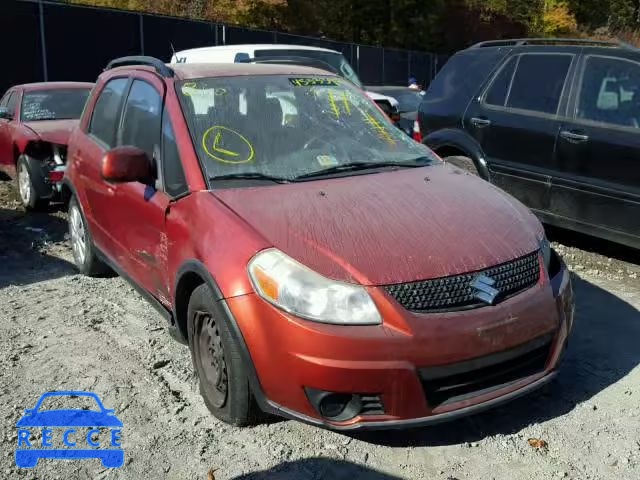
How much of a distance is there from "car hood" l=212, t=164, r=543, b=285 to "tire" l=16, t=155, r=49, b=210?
5.23 m

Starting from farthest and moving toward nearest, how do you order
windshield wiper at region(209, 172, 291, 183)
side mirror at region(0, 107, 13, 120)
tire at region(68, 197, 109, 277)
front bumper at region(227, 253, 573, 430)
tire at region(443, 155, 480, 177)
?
side mirror at region(0, 107, 13, 120), tire at region(443, 155, 480, 177), tire at region(68, 197, 109, 277), windshield wiper at region(209, 172, 291, 183), front bumper at region(227, 253, 573, 430)

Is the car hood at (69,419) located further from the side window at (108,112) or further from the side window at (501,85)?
the side window at (501,85)

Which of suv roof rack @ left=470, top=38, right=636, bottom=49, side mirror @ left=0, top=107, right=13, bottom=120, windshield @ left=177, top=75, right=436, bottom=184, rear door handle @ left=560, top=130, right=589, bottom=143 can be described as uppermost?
suv roof rack @ left=470, top=38, right=636, bottom=49

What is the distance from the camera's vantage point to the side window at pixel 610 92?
5.29m

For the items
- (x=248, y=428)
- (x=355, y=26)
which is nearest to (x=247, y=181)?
(x=248, y=428)

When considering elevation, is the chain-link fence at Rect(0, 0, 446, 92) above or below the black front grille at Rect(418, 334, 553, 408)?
above

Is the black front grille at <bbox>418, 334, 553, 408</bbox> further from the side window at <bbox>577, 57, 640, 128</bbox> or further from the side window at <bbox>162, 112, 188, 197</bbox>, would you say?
the side window at <bbox>577, 57, 640, 128</bbox>

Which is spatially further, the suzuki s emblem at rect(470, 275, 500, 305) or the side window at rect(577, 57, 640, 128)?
the side window at rect(577, 57, 640, 128)

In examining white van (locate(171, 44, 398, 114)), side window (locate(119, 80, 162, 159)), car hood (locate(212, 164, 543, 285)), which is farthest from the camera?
white van (locate(171, 44, 398, 114))

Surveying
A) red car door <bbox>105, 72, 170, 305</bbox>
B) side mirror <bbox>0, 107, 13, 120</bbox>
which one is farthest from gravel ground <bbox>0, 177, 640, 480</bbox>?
side mirror <bbox>0, 107, 13, 120</bbox>

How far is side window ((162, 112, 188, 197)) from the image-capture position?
11.8 ft

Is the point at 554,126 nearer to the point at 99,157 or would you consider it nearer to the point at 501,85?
the point at 501,85

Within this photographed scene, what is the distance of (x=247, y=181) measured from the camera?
3.51 metres

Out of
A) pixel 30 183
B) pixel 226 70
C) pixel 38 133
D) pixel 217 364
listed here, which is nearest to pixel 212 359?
pixel 217 364
